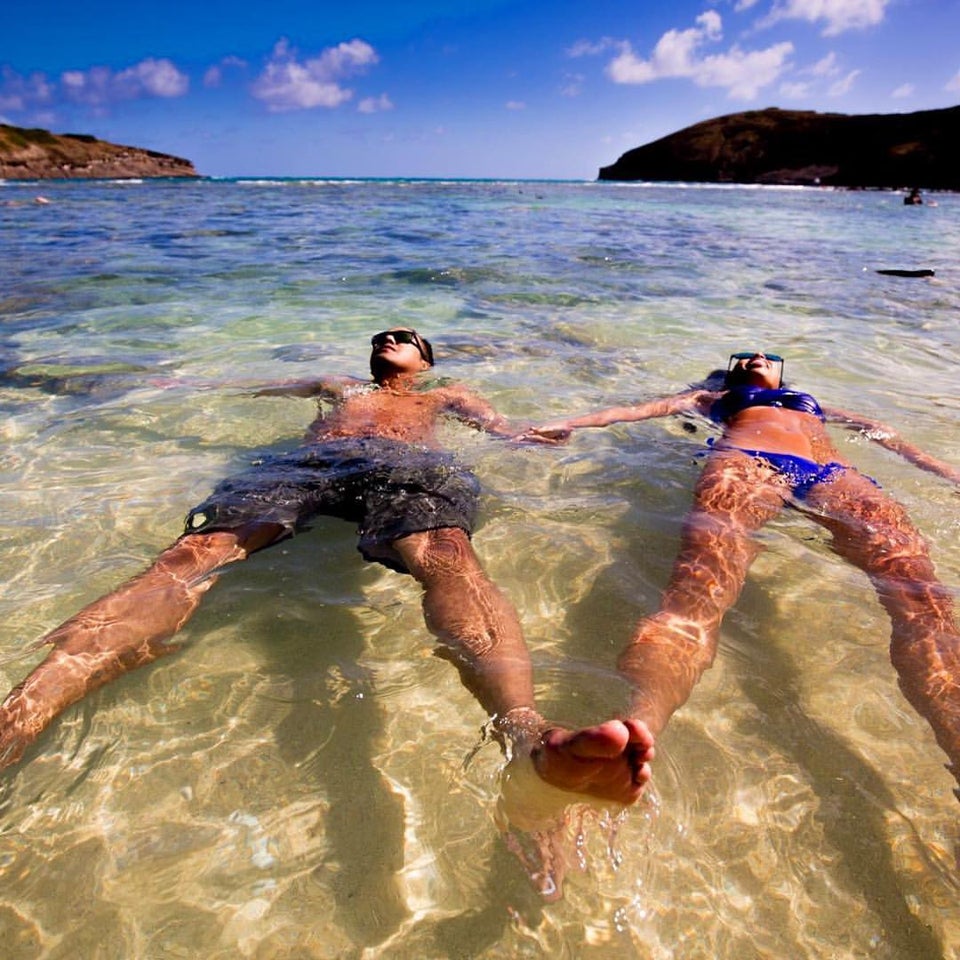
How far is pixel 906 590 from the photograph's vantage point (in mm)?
2818

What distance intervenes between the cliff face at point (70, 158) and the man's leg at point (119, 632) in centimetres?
8598

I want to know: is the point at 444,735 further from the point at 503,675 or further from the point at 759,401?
the point at 759,401

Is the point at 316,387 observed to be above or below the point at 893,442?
above

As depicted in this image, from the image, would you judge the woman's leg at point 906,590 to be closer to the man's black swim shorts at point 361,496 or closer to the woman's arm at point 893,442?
the woman's arm at point 893,442

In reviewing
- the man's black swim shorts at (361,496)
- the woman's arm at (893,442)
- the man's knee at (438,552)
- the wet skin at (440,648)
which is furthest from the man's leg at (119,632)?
the woman's arm at (893,442)

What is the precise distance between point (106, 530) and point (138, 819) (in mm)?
1921

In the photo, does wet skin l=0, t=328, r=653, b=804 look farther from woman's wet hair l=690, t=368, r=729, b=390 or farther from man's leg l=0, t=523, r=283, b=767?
woman's wet hair l=690, t=368, r=729, b=390

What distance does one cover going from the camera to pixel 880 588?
292 cm

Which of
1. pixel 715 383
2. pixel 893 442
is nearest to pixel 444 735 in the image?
pixel 893 442

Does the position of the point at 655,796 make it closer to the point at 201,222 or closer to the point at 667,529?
the point at 667,529

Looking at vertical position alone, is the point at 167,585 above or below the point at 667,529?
above

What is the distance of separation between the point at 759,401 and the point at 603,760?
3.62m

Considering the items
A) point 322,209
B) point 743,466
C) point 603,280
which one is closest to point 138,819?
point 743,466

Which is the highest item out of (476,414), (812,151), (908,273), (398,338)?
(398,338)
